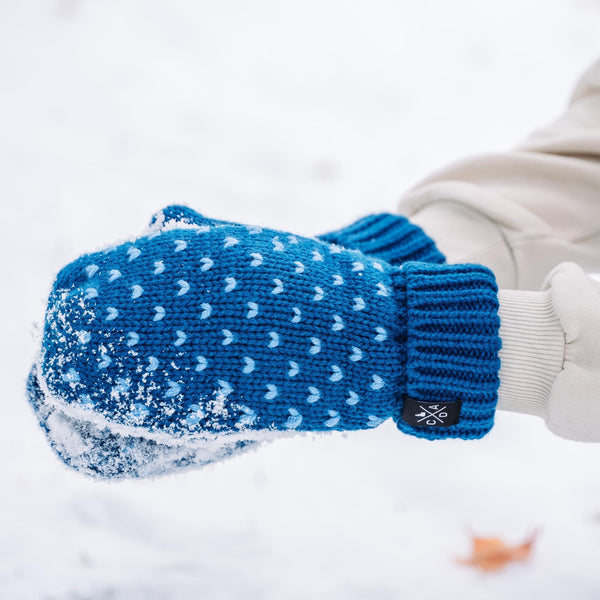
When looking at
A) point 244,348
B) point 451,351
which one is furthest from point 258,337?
point 451,351

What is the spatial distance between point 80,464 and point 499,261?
2.59 ft

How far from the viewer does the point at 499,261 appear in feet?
A: 3.66

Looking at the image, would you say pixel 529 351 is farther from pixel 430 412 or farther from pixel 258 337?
pixel 258 337

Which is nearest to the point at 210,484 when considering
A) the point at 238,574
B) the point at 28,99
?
the point at 238,574

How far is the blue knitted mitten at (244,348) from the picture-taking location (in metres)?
0.73

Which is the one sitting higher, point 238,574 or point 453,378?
point 453,378

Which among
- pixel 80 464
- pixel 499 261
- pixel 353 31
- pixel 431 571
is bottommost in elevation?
pixel 431 571

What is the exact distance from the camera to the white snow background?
118 centimetres

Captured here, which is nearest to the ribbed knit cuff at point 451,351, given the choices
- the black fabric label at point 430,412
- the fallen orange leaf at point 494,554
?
the black fabric label at point 430,412

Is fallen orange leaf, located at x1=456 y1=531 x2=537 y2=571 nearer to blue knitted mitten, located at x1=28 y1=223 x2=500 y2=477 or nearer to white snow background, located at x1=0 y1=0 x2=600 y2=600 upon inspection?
white snow background, located at x1=0 y1=0 x2=600 y2=600

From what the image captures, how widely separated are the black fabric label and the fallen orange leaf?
527 mm

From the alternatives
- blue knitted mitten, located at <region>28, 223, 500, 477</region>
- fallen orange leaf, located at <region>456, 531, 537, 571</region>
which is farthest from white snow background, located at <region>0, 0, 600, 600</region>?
blue knitted mitten, located at <region>28, 223, 500, 477</region>

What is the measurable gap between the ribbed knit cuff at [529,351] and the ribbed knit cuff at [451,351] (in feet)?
0.11

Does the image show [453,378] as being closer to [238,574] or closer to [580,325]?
[580,325]
